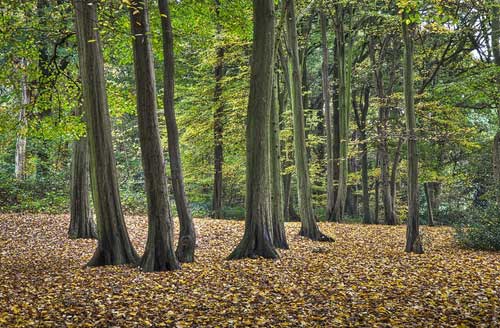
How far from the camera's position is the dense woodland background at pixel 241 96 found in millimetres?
12055

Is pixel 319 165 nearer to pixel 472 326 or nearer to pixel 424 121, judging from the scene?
pixel 424 121

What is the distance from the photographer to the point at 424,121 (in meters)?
19.1

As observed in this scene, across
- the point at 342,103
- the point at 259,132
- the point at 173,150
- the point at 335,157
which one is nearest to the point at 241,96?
the point at 342,103

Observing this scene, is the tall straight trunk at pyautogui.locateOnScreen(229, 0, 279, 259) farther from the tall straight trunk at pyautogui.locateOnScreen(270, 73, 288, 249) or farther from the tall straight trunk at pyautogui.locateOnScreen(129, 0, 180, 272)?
the tall straight trunk at pyautogui.locateOnScreen(129, 0, 180, 272)

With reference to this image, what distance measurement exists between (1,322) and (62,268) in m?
3.82

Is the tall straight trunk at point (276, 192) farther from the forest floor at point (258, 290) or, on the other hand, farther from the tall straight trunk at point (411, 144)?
the tall straight trunk at point (411, 144)

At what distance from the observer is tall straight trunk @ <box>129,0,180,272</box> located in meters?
8.59

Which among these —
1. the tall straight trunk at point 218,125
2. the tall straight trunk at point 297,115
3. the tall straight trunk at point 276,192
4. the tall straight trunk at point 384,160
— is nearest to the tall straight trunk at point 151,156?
the tall straight trunk at point 276,192

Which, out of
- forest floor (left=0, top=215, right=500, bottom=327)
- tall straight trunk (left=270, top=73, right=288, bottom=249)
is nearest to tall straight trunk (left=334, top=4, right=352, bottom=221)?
forest floor (left=0, top=215, right=500, bottom=327)

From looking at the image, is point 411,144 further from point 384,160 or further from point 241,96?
point 241,96

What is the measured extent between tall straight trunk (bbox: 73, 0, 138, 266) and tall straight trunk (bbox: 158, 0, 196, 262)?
115 cm

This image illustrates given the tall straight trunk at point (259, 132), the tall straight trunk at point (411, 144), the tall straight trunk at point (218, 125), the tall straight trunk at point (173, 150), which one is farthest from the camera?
the tall straight trunk at point (218, 125)

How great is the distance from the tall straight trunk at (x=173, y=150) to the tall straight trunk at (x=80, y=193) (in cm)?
385

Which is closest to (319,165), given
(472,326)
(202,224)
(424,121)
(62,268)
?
(424,121)
